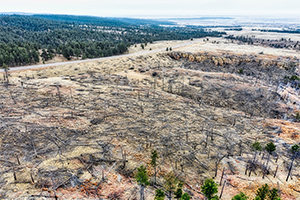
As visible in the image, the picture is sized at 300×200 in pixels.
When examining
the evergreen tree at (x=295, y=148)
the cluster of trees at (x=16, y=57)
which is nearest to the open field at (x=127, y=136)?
the evergreen tree at (x=295, y=148)

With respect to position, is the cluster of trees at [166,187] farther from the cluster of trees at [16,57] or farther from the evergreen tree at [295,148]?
the cluster of trees at [16,57]

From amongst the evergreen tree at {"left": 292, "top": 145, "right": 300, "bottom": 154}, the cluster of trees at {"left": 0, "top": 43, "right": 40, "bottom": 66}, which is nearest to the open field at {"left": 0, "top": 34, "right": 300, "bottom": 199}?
the evergreen tree at {"left": 292, "top": 145, "right": 300, "bottom": 154}

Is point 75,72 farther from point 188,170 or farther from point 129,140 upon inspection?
point 188,170

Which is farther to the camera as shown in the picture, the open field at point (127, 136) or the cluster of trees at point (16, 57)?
the cluster of trees at point (16, 57)

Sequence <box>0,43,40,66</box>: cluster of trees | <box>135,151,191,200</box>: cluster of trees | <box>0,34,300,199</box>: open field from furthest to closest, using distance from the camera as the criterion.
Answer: <box>0,43,40,66</box>: cluster of trees → <box>0,34,300,199</box>: open field → <box>135,151,191,200</box>: cluster of trees

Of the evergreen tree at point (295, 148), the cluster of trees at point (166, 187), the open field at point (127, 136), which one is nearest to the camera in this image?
the cluster of trees at point (166, 187)

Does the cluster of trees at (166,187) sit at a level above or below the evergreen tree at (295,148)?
above

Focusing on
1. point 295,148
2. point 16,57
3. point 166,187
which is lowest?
point 166,187

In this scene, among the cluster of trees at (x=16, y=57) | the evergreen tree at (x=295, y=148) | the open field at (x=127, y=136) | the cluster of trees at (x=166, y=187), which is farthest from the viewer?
the cluster of trees at (x=16, y=57)

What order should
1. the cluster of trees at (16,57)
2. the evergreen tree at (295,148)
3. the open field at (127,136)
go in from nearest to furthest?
the open field at (127,136) → the evergreen tree at (295,148) → the cluster of trees at (16,57)

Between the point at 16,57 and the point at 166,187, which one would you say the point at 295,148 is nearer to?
the point at 166,187

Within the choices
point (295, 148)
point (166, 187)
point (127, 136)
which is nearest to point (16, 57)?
point (127, 136)

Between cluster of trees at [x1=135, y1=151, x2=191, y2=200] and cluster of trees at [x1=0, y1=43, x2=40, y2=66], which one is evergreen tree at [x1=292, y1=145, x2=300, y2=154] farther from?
cluster of trees at [x1=0, y1=43, x2=40, y2=66]
